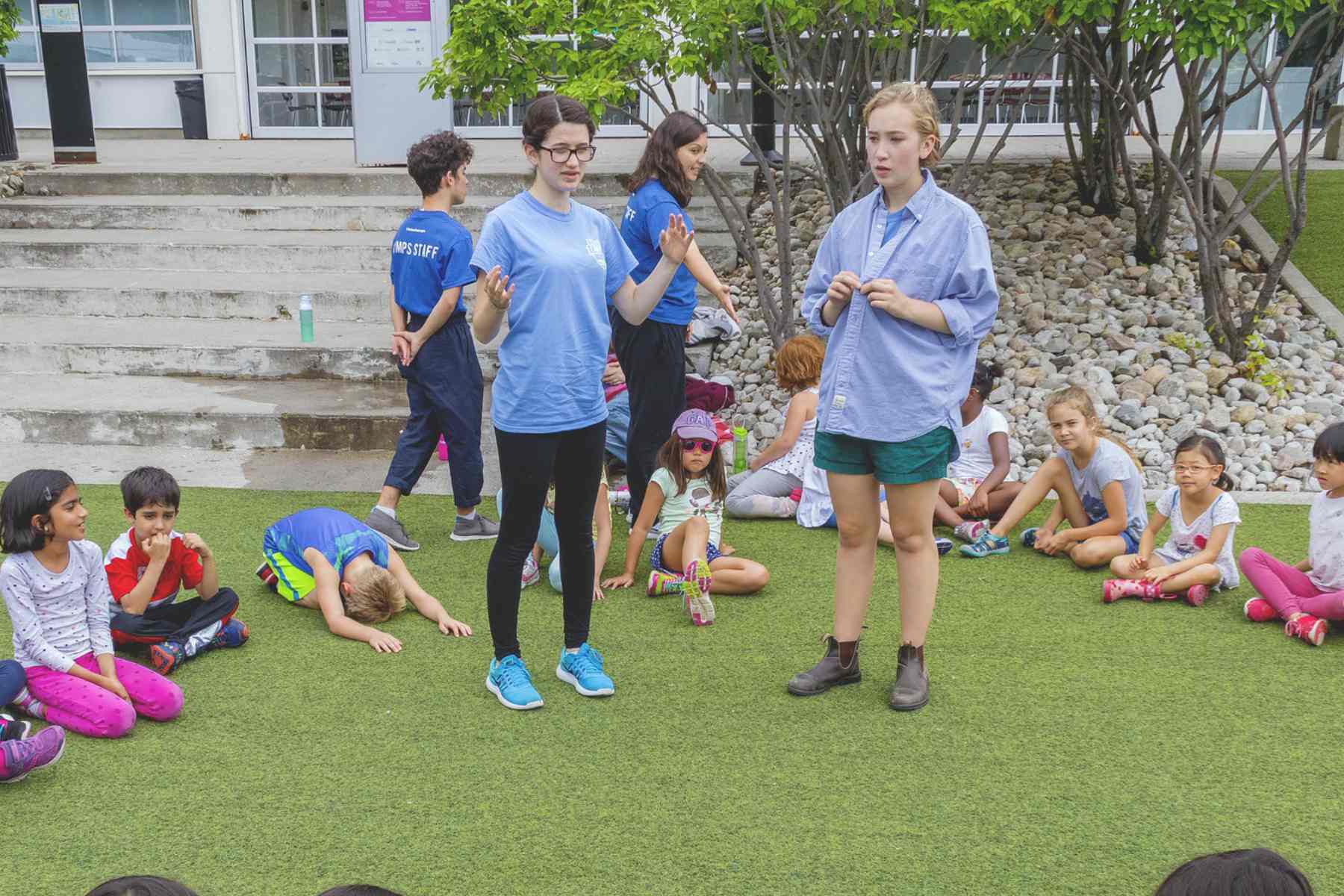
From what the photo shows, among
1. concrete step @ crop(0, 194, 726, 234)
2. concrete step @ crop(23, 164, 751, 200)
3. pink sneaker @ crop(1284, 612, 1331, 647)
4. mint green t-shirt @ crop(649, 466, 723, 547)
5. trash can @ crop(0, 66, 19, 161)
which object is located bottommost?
pink sneaker @ crop(1284, 612, 1331, 647)

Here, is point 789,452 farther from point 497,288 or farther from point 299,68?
point 299,68

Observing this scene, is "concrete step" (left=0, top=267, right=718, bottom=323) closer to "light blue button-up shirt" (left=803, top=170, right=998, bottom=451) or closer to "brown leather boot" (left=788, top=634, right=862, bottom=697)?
"brown leather boot" (left=788, top=634, right=862, bottom=697)

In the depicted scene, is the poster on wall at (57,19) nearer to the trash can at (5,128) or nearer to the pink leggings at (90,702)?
the trash can at (5,128)

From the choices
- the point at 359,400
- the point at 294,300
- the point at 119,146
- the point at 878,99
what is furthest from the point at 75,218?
the point at 878,99

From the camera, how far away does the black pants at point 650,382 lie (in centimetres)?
523

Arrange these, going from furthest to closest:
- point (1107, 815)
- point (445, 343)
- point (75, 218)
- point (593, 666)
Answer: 1. point (75, 218)
2. point (445, 343)
3. point (593, 666)
4. point (1107, 815)

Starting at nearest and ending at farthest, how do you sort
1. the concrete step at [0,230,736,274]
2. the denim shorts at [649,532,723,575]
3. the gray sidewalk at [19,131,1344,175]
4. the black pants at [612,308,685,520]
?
the denim shorts at [649,532,723,575]
the black pants at [612,308,685,520]
the concrete step at [0,230,736,274]
the gray sidewalk at [19,131,1344,175]

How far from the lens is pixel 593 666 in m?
4.06

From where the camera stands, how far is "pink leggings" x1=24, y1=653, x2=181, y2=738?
371cm

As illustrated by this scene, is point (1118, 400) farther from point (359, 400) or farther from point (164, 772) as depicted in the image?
point (164, 772)

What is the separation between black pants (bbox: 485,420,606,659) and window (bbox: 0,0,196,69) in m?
15.9

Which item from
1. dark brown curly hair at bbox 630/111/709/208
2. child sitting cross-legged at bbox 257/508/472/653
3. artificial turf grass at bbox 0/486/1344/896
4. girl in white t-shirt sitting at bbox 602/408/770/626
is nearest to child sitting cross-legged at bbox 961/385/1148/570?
artificial turf grass at bbox 0/486/1344/896

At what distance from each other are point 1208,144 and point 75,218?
1232cm

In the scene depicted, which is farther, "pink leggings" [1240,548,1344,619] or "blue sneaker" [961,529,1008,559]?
"blue sneaker" [961,529,1008,559]
